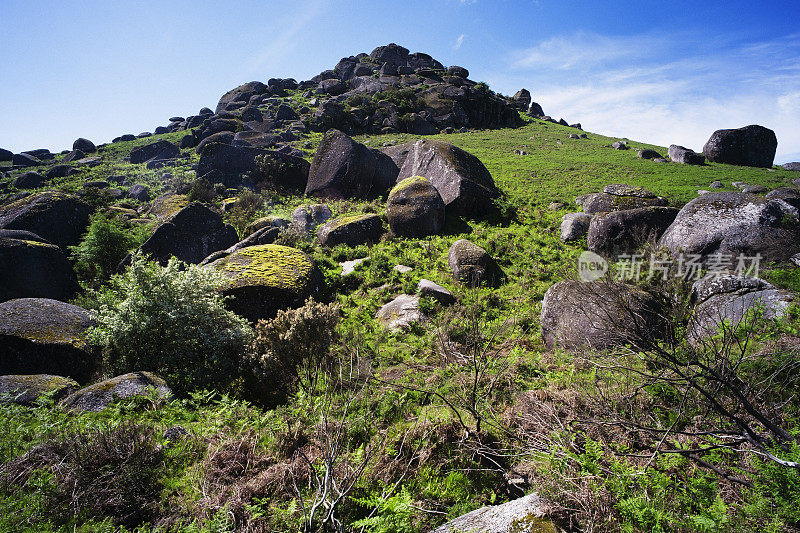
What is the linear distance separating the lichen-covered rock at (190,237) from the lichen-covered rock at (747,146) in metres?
41.2

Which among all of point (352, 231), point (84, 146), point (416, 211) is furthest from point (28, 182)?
point (416, 211)

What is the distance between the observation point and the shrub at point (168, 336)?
21.4 feet

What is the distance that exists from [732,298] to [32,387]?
13.1m

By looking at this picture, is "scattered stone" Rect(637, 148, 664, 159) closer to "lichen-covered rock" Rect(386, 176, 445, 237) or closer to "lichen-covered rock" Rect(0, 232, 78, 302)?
"lichen-covered rock" Rect(386, 176, 445, 237)

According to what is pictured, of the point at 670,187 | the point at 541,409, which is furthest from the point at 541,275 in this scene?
the point at 670,187

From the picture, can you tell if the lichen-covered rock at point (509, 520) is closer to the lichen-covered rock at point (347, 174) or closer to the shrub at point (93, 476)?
the shrub at point (93, 476)

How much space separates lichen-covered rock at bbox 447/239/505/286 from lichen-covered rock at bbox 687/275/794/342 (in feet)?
17.0

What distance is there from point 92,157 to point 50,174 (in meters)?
10.2

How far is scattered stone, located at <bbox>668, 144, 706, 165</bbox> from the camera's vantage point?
1142 inches

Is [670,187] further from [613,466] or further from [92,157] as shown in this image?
[92,157]

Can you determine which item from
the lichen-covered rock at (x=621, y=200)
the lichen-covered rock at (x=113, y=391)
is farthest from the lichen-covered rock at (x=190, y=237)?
the lichen-covered rock at (x=621, y=200)

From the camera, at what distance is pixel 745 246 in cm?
879

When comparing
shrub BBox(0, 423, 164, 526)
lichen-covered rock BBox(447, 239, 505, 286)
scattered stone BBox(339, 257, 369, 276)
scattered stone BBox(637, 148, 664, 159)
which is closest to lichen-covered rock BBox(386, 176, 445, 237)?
scattered stone BBox(339, 257, 369, 276)

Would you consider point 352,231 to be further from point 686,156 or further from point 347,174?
point 686,156
